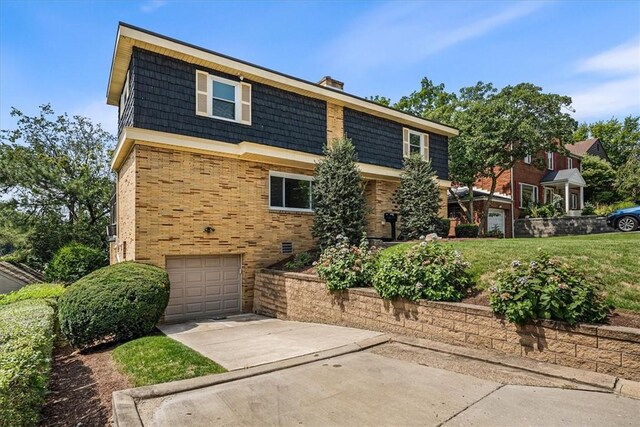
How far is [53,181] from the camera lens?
20469 millimetres

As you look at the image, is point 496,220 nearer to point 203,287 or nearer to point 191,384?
point 203,287

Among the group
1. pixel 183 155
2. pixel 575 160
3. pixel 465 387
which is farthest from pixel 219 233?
pixel 575 160

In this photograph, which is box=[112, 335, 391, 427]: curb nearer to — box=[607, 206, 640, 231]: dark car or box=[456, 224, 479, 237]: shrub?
box=[456, 224, 479, 237]: shrub

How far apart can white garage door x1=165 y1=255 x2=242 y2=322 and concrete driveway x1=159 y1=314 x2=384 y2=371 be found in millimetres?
974

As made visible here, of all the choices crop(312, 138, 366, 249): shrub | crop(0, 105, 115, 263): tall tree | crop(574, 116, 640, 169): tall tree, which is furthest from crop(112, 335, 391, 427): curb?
crop(574, 116, 640, 169): tall tree

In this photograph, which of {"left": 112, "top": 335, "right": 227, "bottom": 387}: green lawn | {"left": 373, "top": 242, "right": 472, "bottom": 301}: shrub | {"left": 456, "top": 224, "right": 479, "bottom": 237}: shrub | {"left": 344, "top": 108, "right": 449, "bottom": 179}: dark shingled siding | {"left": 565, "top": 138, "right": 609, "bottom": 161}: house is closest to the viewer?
{"left": 112, "top": 335, "right": 227, "bottom": 387}: green lawn

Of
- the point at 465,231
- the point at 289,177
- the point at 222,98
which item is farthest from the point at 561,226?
the point at 222,98

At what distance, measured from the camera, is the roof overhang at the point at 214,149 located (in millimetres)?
9664

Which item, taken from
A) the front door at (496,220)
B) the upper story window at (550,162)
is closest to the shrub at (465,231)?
the front door at (496,220)

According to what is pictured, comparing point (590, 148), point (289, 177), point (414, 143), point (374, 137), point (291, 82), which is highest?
point (590, 148)

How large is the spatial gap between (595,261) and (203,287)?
973 centimetres

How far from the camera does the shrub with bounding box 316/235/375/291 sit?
8.29 meters

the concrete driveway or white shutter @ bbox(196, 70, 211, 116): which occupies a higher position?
A: white shutter @ bbox(196, 70, 211, 116)

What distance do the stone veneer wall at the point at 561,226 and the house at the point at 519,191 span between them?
98 centimetres
